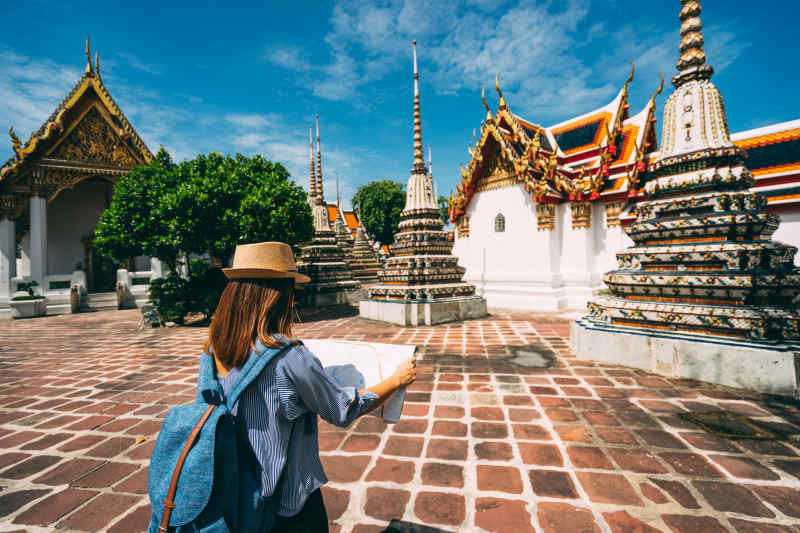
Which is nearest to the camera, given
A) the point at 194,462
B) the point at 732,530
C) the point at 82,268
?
the point at 194,462

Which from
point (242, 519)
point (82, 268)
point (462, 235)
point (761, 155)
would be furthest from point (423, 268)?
point (82, 268)

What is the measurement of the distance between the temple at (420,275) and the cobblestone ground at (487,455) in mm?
3717

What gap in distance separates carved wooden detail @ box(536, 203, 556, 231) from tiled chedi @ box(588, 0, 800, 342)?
6.46m

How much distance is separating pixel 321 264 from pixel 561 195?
931 centimetres

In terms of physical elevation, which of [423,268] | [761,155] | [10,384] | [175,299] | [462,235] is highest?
[761,155]

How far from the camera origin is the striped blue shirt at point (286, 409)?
126cm

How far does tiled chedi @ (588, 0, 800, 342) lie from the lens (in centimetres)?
416

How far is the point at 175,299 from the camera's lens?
10.4m

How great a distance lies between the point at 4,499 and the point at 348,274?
43.1ft

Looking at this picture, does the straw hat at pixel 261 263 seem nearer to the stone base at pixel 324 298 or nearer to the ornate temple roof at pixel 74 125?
the stone base at pixel 324 298

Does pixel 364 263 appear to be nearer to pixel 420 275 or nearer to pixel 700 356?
pixel 420 275

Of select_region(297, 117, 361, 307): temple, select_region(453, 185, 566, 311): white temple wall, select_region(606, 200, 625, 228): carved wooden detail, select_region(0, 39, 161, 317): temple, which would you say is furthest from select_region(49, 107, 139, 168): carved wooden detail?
select_region(606, 200, 625, 228): carved wooden detail

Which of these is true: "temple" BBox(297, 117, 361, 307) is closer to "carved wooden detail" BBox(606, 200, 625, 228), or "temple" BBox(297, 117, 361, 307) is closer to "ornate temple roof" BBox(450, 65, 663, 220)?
"ornate temple roof" BBox(450, 65, 663, 220)

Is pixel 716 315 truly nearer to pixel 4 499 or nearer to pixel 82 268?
pixel 4 499
